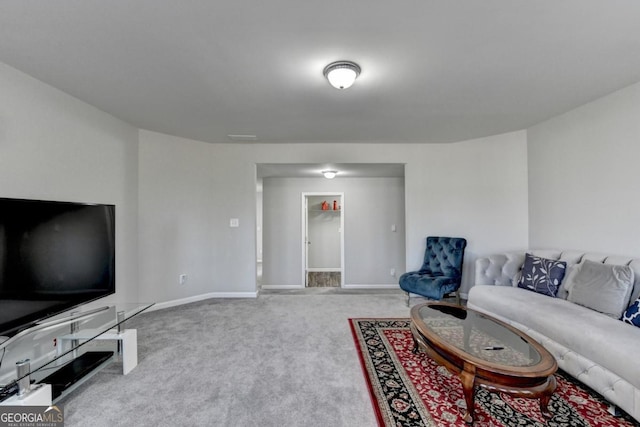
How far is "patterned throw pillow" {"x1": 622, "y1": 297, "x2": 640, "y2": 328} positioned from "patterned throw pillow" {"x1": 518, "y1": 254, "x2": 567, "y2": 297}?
648 millimetres

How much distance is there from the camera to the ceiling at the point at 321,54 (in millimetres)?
1511

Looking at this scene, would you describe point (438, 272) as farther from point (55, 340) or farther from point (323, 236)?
point (55, 340)

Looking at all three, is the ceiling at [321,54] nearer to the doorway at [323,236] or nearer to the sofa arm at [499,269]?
the sofa arm at [499,269]

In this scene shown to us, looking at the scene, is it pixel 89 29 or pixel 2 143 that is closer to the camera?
pixel 89 29

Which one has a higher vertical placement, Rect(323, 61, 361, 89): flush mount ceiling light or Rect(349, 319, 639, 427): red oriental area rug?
Rect(323, 61, 361, 89): flush mount ceiling light

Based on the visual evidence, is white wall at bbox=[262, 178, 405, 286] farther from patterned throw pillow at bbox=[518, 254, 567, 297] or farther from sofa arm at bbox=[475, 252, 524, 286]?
patterned throw pillow at bbox=[518, 254, 567, 297]

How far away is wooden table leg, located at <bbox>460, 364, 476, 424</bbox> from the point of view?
1.56 m

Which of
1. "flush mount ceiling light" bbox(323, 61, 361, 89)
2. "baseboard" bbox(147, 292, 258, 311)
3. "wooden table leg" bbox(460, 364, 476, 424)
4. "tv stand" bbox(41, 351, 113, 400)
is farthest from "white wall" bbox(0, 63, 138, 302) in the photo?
"wooden table leg" bbox(460, 364, 476, 424)

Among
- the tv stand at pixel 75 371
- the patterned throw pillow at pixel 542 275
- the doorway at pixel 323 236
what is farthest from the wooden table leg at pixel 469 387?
the doorway at pixel 323 236

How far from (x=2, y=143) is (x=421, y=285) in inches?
174

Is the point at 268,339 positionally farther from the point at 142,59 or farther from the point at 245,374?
the point at 142,59

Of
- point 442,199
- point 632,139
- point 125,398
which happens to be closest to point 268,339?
point 125,398

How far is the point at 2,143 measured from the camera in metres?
2.07

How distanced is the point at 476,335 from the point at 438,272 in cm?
194
